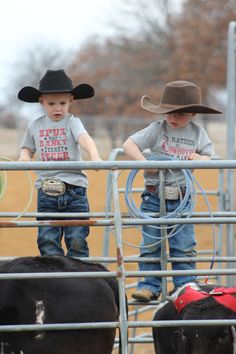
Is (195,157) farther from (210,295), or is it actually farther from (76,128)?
(210,295)

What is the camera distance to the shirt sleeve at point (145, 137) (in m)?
6.99

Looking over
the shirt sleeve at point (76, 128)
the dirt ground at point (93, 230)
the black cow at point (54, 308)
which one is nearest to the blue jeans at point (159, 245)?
the shirt sleeve at point (76, 128)

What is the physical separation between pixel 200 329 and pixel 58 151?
205cm

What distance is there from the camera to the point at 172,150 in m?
7.05

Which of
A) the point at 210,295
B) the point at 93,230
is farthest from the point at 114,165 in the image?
the point at 93,230

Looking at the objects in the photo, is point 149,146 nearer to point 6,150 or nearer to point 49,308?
point 49,308

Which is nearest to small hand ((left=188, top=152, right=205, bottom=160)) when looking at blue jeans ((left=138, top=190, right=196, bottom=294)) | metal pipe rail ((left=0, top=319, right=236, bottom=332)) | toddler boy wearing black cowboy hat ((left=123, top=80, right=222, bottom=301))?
toddler boy wearing black cowboy hat ((left=123, top=80, right=222, bottom=301))

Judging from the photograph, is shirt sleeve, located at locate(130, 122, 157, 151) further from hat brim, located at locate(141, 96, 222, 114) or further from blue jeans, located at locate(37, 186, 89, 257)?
blue jeans, located at locate(37, 186, 89, 257)

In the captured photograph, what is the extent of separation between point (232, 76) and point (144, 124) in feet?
79.8

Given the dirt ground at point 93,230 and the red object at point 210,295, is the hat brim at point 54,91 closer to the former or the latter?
the red object at point 210,295

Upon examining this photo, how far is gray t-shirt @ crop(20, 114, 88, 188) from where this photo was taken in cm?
681

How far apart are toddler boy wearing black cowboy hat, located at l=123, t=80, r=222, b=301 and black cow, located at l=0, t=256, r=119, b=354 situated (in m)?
1.49

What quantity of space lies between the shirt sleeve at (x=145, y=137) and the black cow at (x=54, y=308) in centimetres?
181

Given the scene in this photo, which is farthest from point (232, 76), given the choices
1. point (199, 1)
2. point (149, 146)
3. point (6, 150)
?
point (199, 1)
